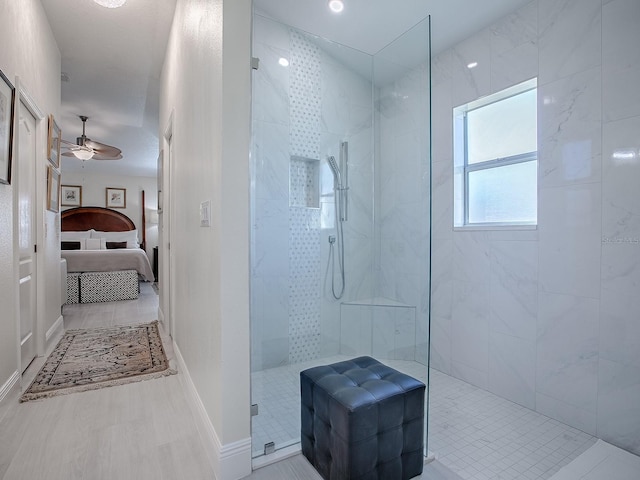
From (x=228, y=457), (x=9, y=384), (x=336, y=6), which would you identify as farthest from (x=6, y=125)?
(x=228, y=457)

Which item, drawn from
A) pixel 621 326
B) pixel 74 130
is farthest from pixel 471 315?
pixel 74 130

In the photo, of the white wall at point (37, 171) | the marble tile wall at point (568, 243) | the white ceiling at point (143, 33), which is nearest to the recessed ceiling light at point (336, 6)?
the white ceiling at point (143, 33)

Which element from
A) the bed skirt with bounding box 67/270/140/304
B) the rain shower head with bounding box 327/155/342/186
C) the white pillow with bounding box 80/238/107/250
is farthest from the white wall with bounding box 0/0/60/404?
the white pillow with bounding box 80/238/107/250

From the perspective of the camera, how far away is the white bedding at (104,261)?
18.0 ft

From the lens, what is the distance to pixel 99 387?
2.36 metres

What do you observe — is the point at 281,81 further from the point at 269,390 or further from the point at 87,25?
the point at 87,25

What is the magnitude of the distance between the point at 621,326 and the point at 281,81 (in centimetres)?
228

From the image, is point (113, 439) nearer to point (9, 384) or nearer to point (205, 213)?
point (9, 384)

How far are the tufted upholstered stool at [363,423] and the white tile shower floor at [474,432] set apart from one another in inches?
8.5

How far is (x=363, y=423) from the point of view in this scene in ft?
4.30

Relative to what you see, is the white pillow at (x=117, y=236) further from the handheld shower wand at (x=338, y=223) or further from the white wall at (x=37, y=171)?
the handheld shower wand at (x=338, y=223)

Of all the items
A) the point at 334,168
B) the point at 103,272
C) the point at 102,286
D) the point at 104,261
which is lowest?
the point at 102,286

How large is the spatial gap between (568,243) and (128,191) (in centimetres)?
898

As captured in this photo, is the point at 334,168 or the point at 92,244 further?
the point at 92,244
